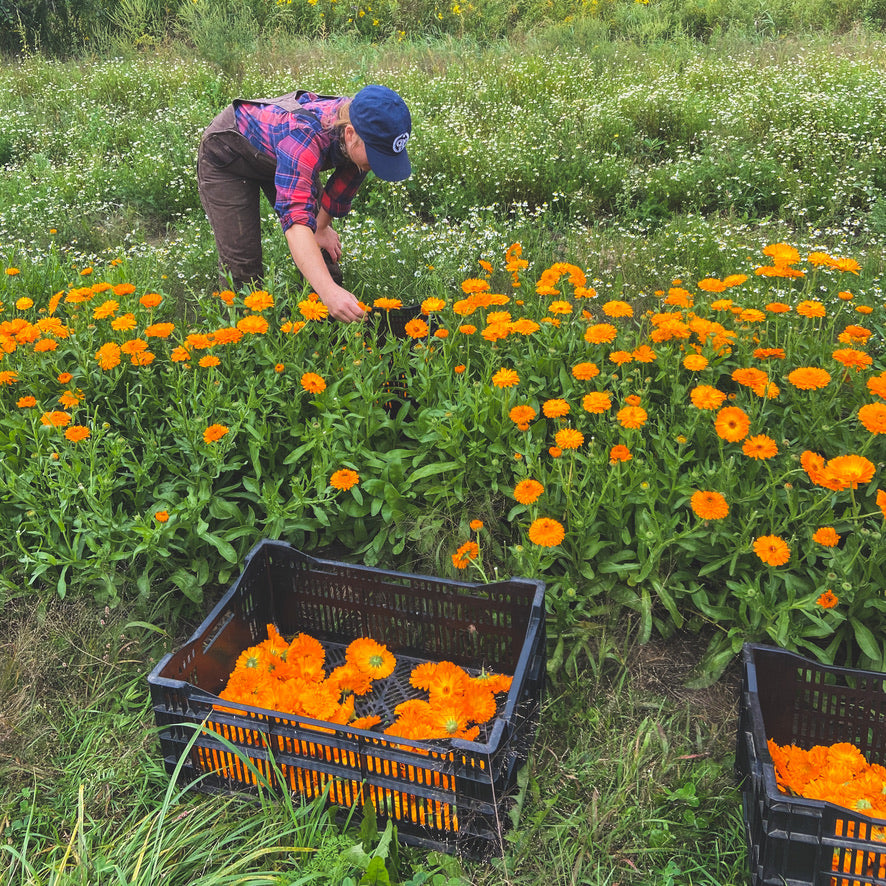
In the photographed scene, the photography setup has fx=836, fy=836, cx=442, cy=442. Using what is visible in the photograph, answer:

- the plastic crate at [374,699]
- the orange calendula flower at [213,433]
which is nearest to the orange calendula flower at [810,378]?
the plastic crate at [374,699]

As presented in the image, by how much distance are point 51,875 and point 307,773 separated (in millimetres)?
623

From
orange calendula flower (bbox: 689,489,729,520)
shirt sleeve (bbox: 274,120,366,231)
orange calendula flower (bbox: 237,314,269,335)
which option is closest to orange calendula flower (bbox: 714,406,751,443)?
orange calendula flower (bbox: 689,489,729,520)

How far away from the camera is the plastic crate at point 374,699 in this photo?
6.36 ft

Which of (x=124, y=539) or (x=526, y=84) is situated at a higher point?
(x=526, y=84)

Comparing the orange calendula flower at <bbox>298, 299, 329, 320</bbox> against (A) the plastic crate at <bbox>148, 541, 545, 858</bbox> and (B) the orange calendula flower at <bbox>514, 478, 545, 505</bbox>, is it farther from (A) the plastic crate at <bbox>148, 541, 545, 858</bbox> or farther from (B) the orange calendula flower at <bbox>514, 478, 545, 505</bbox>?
(B) the orange calendula flower at <bbox>514, 478, 545, 505</bbox>

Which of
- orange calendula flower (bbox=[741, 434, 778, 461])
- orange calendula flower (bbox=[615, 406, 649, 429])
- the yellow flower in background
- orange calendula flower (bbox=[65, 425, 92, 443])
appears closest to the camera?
orange calendula flower (bbox=[741, 434, 778, 461])

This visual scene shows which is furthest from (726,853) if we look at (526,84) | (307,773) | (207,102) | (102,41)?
(102,41)

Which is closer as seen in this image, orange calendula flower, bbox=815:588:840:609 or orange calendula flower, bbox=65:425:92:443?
orange calendula flower, bbox=815:588:840:609

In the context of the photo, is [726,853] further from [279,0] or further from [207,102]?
[279,0]

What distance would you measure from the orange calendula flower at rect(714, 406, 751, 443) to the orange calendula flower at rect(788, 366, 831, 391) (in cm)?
20

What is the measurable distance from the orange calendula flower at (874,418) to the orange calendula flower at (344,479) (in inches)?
56.8

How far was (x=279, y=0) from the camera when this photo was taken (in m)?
11.1

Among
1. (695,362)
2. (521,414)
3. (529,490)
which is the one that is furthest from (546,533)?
A: (695,362)

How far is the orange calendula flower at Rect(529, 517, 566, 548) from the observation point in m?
2.21
